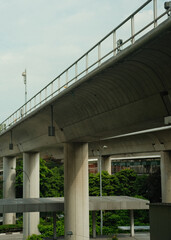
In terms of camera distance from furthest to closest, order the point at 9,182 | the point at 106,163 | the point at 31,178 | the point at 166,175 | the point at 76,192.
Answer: the point at 106,163
the point at 9,182
the point at 31,178
the point at 166,175
the point at 76,192

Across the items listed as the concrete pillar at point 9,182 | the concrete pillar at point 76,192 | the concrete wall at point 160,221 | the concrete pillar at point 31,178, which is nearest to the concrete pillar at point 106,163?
the concrete pillar at point 9,182

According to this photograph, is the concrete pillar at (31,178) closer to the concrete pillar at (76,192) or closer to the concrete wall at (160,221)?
the concrete pillar at (76,192)

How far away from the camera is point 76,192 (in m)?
31.2

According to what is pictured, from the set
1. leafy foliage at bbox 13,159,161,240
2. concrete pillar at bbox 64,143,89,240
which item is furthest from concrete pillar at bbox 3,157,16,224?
concrete pillar at bbox 64,143,89,240

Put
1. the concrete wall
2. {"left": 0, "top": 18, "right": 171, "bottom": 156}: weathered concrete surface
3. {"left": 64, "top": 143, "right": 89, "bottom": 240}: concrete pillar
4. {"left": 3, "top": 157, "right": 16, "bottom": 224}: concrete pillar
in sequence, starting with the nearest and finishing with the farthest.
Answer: {"left": 0, "top": 18, "right": 171, "bottom": 156}: weathered concrete surface → the concrete wall → {"left": 64, "top": 143, "right": 89, "bottom": 240}: concrete pillar → {"left": 3, "top": 157, "right": 16, "bottom": 224}: concrete pillar

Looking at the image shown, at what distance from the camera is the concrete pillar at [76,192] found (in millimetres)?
30891

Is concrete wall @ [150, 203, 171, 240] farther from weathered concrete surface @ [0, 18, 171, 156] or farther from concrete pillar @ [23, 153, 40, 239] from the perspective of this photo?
concrete pillar @ [23, 153, 40, 239]

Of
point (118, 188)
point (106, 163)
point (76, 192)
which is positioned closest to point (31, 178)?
point (76, 192)

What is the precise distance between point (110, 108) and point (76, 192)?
1064 cm

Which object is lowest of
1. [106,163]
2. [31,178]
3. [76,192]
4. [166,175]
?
[76,192]

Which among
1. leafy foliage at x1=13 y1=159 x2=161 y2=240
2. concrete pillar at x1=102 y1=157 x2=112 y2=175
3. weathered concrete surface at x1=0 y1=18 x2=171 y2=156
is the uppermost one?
weathered concrete surface at x1=0 y1=18 x2=171 y2=156

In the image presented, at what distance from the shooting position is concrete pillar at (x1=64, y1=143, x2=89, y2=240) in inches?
1216

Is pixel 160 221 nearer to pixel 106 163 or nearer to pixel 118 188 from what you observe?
pixel 118 188

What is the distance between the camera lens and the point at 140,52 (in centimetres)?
1617
